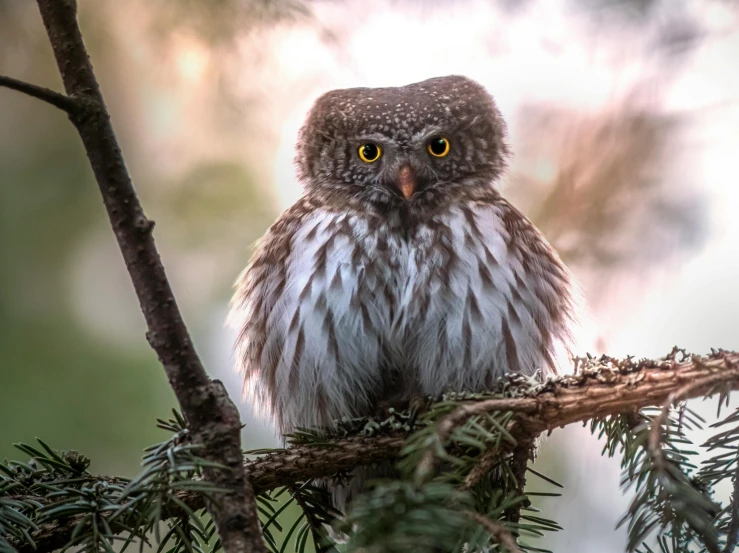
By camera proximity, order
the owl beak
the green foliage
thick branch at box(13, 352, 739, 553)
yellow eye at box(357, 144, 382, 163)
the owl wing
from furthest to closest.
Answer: yellow eye at box(357, 144, 382, 163), the owl beak, the owl wing, thick branch at box(13, 352, 739, 553), the green foliage

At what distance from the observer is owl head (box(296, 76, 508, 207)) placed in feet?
7.57

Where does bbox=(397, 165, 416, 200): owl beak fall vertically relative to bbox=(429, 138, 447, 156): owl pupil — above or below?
below

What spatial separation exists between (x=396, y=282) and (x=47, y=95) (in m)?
1.15

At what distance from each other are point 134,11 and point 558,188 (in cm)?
206

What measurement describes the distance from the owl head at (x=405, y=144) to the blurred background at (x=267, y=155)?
0.33 meters

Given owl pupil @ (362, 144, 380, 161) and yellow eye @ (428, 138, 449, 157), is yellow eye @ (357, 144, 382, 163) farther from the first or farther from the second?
yellow eye @ (428, 138, 449, 157)

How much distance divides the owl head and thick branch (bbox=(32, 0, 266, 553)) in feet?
4.05

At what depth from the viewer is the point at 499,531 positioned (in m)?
0.96

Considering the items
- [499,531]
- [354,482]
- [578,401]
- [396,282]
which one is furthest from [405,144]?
[499,531]

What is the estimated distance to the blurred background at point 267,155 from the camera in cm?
285

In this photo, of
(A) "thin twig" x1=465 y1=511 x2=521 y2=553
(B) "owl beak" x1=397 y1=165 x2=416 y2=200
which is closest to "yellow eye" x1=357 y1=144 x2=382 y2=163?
(B) "owl beak" x1=397 y1=165 x2=416 y2=200

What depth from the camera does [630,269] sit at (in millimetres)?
2844

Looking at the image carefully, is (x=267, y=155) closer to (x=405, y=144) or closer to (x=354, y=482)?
(x=405, y=144)

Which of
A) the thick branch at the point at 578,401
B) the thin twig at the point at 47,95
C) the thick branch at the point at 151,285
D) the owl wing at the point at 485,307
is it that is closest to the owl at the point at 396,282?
the owl wing at the point at 485,307
